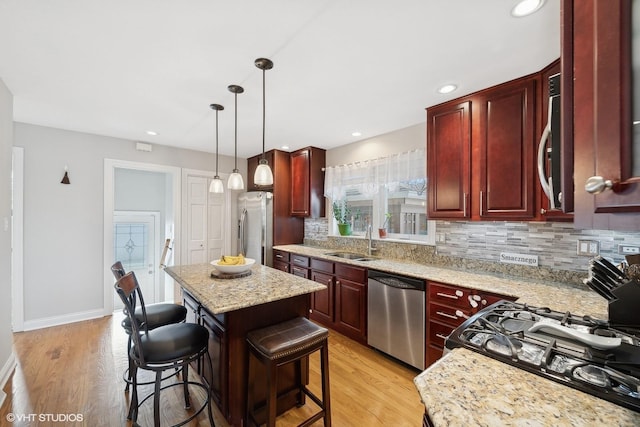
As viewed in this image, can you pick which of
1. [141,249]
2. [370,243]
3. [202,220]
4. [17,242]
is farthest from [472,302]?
[141,249]

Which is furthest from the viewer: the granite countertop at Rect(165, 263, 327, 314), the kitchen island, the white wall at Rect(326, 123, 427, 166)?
the white wall at Rect(326, 123, 427, 166)

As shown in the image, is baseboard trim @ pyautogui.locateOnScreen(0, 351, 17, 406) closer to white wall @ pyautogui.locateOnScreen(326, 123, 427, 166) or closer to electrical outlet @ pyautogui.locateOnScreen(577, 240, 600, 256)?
white wall @ pyautogui.locateOnScreen(326, 123, 427, 166)

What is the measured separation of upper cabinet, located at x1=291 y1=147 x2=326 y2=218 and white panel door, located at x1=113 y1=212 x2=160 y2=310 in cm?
339

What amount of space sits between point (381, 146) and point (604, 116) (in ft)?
9.91

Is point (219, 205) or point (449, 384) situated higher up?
point (219, 205)

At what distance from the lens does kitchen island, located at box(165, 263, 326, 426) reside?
65.0 inches

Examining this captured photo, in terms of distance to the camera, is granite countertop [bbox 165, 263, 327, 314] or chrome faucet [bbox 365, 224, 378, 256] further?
chrome faucet [bbox 365, 224, 378, 256]

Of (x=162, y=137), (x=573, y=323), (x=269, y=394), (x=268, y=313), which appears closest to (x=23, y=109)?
(x=162, y=137)

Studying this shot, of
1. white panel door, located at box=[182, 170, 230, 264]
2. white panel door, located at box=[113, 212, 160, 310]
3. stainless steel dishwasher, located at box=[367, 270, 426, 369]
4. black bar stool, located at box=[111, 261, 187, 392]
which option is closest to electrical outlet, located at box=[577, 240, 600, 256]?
stainless steel dishwasher, located at box=[367, 270, 426, 369]

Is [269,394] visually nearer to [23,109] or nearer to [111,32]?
[111,32]

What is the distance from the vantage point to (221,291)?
175 cm

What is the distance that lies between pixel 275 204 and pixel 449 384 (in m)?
3.71

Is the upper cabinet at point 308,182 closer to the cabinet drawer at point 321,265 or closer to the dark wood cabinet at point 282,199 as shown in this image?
the dark wood cabinet at point 282,199

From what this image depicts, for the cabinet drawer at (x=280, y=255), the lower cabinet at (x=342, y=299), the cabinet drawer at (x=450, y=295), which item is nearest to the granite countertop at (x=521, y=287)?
the cabinet drawer at (x=450, y=295)
